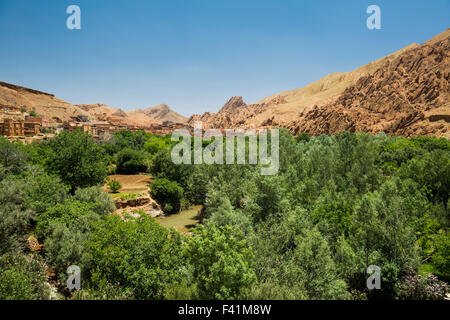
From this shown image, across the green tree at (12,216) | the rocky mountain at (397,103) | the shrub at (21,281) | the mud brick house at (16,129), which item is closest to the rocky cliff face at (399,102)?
the rocky mountain at (397,103)

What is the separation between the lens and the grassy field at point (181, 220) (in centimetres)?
Answer: 3146

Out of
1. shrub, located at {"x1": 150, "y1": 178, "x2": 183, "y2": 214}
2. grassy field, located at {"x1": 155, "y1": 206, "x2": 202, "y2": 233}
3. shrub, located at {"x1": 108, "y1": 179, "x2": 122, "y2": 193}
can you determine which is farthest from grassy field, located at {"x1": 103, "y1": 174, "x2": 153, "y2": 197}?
grassy field, located at {"x1": 155, "y1": 206, "x2": 202, "y2": 233}

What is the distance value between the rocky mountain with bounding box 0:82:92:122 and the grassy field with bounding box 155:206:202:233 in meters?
124

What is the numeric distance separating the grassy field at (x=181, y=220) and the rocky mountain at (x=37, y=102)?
124 m

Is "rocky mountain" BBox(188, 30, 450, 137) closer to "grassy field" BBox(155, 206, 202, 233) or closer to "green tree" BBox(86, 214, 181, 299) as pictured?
"grassy field" BBox(155, 206, 202, 233)

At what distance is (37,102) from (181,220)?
155401 millimetres

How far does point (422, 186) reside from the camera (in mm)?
28875

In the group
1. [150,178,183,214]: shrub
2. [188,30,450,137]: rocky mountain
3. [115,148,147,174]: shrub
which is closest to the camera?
[150,178,183,214]: shrub

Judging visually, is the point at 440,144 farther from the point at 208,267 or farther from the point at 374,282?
the point at 208,267

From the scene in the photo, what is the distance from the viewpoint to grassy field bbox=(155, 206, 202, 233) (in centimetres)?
3146

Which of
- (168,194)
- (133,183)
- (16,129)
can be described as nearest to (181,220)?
(168,194)

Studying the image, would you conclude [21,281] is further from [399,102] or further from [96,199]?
[399,102]

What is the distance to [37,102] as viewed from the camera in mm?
144000
